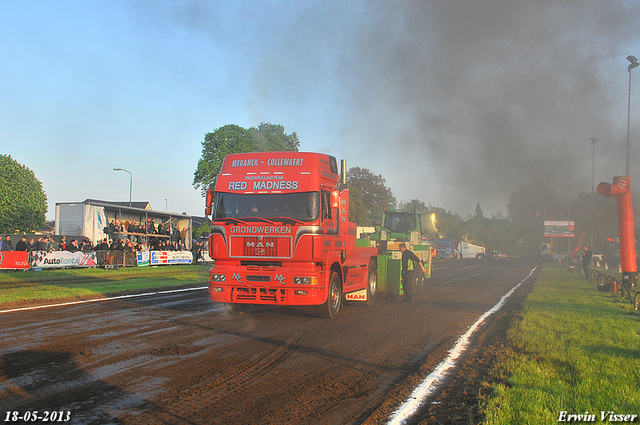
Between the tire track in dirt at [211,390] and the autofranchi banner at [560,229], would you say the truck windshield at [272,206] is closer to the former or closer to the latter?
the tire track in dirt at [211,390]

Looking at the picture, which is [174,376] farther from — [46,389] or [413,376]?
[413,376]

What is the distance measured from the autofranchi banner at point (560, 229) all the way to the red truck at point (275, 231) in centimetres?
6991

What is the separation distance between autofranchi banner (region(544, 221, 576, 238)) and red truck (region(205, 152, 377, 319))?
6991 centimetres

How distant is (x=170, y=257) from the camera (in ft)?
106

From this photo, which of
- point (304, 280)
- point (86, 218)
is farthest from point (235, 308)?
point (86, 218)

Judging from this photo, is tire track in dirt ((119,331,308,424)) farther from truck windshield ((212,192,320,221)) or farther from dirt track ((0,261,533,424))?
truck windshield ((212,192,320,221))

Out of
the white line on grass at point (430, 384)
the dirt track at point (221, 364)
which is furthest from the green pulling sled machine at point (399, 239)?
the white line on grass at point (430, 384)

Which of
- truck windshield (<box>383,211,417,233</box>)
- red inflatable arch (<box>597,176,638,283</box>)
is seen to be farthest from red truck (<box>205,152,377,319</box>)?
red inflatable arch (<box>597,176,638,283</box>)

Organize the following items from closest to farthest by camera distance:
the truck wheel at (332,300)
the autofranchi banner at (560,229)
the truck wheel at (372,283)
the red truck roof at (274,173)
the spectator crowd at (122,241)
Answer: the red truck roof at (274,173) → the truck wheel at (332,300) → the truck wheel at (372,283) → the spectator crowd at (122,241) → the autofranchi banner at (560,229)

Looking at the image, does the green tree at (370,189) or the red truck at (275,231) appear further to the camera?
the green tree at (370,189)

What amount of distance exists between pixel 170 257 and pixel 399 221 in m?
17.7

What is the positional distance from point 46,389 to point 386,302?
10608 mm

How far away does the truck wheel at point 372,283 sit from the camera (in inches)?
536

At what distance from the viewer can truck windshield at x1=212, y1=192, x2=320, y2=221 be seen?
33.1 ft
